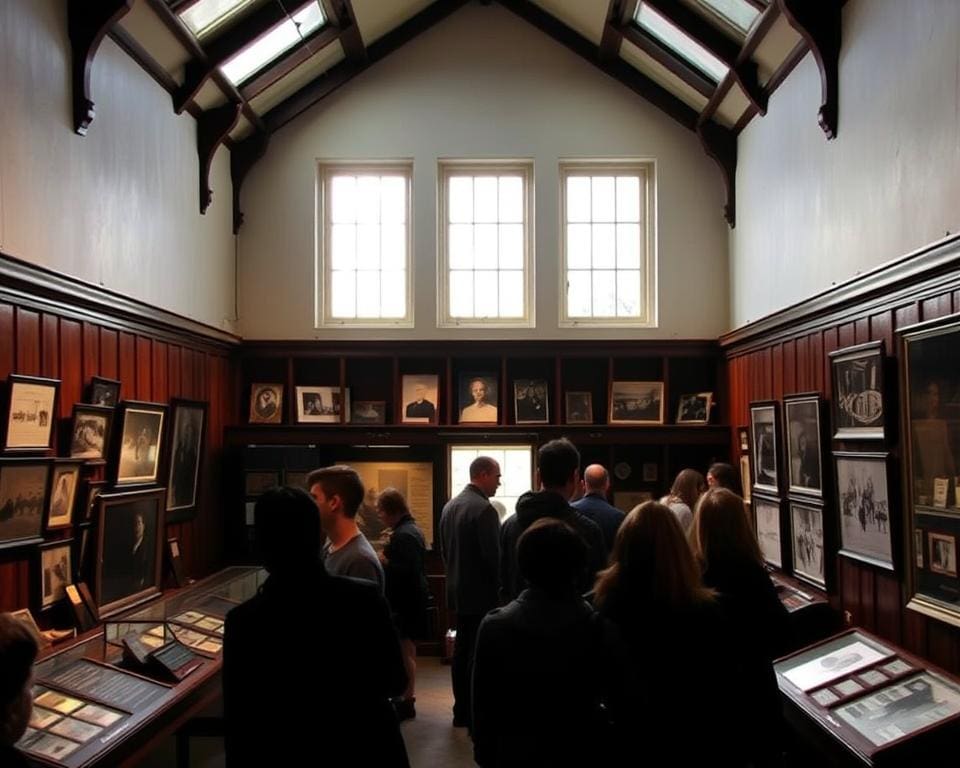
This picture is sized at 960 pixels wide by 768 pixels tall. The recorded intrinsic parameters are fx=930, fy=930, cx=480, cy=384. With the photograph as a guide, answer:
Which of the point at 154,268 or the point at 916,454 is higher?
the point at 154,268

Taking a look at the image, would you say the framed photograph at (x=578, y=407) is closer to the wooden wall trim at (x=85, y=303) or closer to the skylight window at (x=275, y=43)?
the wooden wall trim at (x=85, y=303)

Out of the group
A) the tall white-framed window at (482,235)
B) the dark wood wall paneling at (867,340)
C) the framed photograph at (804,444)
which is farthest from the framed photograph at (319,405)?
the framed photograph at (804,444)

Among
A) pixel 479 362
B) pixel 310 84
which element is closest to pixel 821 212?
pixel 479 362

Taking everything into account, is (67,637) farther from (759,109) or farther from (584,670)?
(759,109)

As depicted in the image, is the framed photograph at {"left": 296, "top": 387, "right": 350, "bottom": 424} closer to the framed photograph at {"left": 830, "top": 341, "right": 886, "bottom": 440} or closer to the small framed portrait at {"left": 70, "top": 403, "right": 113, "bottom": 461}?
the small framed portrait at {"left": 70, "top": 403, "right": 113, "bottom": 461}

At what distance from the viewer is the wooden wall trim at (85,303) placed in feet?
14.8

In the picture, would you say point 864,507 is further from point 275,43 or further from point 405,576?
point 275,43

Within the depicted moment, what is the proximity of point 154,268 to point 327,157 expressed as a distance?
2.69 m

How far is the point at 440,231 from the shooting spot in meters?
8.91

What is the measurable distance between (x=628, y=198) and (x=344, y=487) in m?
6.13

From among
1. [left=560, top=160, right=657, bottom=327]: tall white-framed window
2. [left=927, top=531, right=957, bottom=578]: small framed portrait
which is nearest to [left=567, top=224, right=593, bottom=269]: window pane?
[left=560, top=160, right=657, bottom=327]: tall white-framed window

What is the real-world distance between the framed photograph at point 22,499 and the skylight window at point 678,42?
5584 mm

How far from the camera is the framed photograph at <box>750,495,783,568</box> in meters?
6.49

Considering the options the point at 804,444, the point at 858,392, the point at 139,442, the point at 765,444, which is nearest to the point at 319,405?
the point at 139,442
